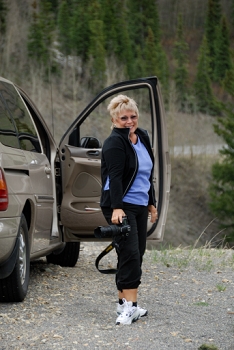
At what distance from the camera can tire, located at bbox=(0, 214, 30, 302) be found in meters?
5.90

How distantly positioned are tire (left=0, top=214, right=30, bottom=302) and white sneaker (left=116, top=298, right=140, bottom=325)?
39.4 inches

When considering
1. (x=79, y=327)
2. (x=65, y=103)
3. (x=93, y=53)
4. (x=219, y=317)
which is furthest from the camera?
(x=93, y=53)

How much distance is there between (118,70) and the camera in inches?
2667

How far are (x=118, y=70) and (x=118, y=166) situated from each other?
207 ft

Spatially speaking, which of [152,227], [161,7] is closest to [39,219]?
[152,227]

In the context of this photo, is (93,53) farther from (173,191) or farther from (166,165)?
(166,165)

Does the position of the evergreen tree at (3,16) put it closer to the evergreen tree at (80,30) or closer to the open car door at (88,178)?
the evergreen tree at (80,30)

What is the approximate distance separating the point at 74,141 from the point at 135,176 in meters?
2.24

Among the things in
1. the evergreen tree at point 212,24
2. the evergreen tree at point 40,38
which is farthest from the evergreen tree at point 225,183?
the evergreen tree at point 212,24

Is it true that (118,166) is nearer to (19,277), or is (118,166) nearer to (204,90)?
(19,277)

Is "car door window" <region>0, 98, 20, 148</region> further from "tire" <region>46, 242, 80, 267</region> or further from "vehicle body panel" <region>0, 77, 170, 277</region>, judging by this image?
"tire" <region>46, 242, 80, 267</region>

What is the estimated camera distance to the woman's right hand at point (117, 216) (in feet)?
17.2

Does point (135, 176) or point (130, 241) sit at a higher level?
point (135, 176)

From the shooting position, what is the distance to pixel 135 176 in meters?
5.40
